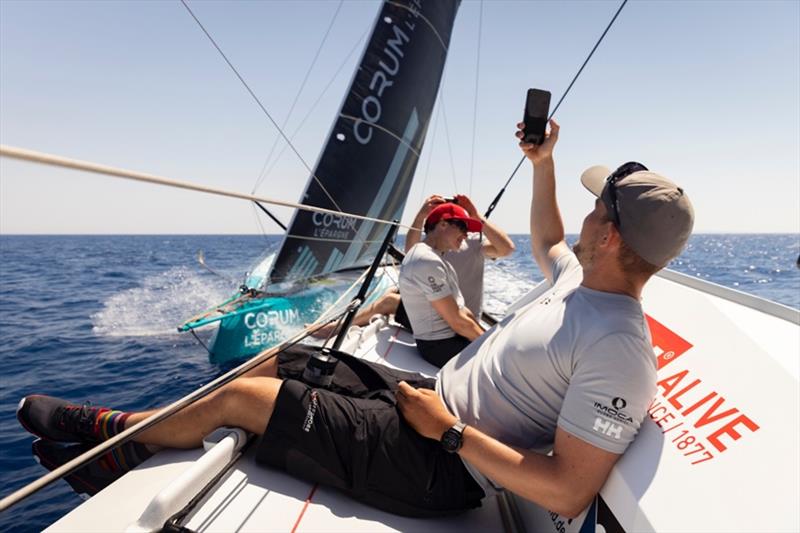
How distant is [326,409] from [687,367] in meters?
1.07

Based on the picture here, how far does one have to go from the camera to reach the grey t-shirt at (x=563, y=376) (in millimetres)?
1062

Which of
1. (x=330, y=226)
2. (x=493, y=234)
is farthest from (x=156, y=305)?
(x=493, y=234)

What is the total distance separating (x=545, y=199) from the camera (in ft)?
6.70

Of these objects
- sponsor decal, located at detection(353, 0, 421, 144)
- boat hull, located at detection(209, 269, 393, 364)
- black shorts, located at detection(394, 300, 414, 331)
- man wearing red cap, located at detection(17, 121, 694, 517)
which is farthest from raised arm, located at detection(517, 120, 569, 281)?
sponsor decal, located at detection(353, 0, 421, 144)

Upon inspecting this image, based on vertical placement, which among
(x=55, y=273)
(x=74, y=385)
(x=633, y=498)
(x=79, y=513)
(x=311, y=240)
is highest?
(x=633, y=498)

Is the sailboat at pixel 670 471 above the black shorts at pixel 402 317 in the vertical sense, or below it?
above

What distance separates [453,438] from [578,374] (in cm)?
39

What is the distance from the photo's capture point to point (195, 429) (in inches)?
59.8

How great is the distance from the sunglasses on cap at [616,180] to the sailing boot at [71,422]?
1694mm

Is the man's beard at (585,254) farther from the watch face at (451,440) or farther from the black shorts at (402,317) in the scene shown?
the black shorts at (402,317)

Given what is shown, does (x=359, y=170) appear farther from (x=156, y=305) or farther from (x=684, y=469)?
(x=684, y=469)

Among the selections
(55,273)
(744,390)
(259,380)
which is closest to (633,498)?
(744,390)

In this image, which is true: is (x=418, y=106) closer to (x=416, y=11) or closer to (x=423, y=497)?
(x=416, y=11)

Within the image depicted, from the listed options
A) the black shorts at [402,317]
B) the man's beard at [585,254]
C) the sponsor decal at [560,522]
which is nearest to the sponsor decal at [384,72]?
the black shorts at [402,317]
